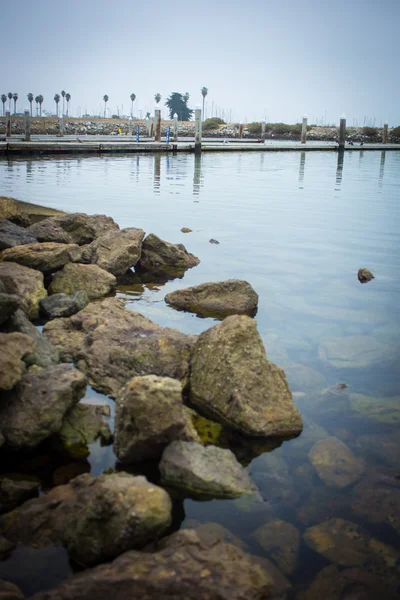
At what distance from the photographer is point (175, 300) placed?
7.29 metres

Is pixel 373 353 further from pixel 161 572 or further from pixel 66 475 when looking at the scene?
pixel 161 572

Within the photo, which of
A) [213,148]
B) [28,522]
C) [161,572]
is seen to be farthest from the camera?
[213,148]

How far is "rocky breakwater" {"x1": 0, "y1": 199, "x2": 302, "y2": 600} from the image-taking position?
2.67 metres

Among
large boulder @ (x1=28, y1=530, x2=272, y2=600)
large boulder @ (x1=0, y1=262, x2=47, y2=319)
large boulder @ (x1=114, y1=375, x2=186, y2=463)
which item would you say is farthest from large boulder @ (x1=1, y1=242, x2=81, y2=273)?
large boulder @ (x1=28, y1=530, x2=272, y2=600)

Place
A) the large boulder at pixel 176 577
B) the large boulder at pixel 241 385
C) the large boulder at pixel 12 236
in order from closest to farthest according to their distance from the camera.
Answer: the large boulder at pixel 176 577 < the large boulder at pixel 241 385 < the large boulder at pixel 12 236

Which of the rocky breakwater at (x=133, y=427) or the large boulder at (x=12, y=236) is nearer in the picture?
the rocky breakwater at (x=133, y=427)

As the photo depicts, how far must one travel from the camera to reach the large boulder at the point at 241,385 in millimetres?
4188

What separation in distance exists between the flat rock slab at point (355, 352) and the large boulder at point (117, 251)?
350 cm

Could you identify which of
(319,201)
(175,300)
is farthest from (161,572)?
(319,201)

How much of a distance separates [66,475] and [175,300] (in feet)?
12.6

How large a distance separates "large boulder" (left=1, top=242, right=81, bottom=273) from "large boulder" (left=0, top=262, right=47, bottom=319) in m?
0.45

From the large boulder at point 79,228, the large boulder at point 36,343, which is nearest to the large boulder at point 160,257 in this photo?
the large boulder at point 79,228

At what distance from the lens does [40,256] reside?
7496 millimetres

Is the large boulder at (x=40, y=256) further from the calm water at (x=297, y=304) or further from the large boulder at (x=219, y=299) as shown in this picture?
the large boulder at (x=219, y=299)
